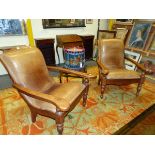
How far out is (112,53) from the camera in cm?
284

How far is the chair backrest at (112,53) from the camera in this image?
2797 mm

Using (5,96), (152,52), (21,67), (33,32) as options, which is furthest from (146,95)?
(33,32)

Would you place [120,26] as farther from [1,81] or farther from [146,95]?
[1,81]

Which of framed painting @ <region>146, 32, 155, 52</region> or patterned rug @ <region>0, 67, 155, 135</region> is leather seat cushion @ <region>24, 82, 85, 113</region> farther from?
framed painting @ <region>146, 32, 155, 52</region>

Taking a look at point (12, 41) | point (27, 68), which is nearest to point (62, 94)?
point (27, 68)

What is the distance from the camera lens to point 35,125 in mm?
1987

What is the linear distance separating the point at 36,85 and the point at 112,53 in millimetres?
1637

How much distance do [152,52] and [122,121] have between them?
219cm

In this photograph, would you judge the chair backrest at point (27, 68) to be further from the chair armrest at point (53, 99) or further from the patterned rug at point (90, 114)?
the patterned rug at point (90, 114)

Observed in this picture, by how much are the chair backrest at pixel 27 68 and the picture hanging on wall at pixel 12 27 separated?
1.77 meters

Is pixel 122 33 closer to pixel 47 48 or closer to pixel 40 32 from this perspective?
pixel 47 48

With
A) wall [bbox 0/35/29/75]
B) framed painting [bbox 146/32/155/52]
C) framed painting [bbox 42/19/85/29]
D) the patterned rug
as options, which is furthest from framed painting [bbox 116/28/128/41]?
wall [bbox 0/35/29/75]
